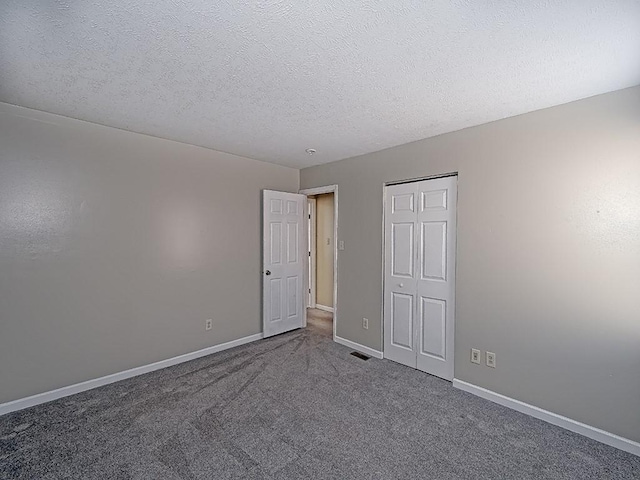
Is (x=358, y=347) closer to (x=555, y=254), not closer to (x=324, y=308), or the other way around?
(x=324, y=308)

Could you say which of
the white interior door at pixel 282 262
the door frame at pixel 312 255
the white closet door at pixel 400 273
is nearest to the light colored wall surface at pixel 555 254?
the white closet door at pixel 400 273

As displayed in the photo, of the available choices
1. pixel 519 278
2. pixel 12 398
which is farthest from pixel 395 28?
pixel 12 398

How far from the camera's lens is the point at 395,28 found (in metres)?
1.49

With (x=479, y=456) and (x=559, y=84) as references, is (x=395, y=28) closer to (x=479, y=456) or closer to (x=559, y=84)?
(x=559, y=84)

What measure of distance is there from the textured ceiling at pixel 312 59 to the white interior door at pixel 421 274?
85 cm

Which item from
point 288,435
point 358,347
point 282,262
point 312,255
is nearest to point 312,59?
point 288,435

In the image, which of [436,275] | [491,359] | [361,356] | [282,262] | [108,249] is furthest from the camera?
[282,262]

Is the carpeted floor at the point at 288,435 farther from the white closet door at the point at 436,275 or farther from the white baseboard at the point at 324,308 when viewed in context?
the white baseboard at the point at 324,308

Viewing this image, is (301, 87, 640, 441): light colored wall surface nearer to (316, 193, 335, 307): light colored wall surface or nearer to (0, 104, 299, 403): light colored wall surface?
(0, 104, 299, 403): light colored wall surface

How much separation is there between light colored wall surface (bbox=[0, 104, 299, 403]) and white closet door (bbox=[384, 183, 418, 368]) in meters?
1.90

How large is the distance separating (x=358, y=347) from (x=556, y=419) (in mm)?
2040

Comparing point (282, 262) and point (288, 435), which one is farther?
point (282, 262)

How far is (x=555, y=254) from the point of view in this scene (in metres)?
2.36

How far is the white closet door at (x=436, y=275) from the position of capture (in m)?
3.00
